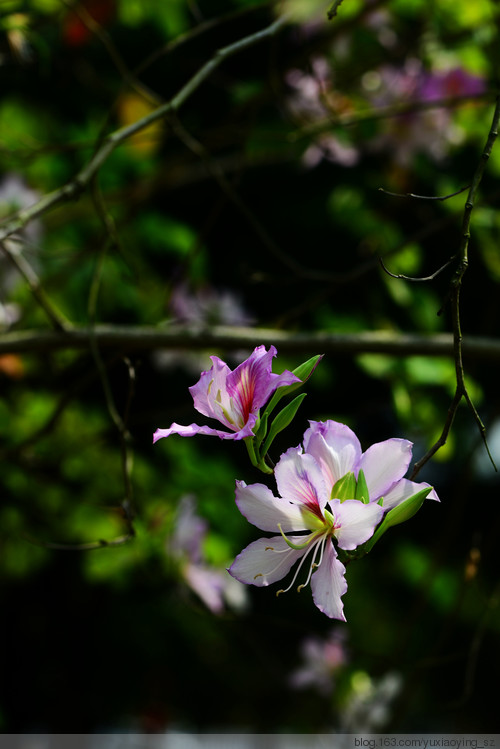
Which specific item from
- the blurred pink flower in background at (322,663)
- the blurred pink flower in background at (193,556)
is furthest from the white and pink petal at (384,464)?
the blurred pink flower in background at (322,663)

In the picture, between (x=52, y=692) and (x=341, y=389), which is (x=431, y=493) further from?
(x=52, y=692)

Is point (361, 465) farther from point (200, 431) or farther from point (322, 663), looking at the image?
point (322, 663)

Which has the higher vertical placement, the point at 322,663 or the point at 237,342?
the point at 237,342

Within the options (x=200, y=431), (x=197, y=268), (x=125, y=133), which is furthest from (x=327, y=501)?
(x=197, y=268)

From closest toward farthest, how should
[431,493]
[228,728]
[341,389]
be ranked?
[431,493] < [341,389] < [228,728]

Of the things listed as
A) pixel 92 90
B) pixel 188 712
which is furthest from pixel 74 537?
pixel 188 712

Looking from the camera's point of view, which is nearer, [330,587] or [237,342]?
[330,587]

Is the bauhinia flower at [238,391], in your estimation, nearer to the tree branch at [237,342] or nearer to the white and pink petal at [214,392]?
the white and pink petal at [214,392]
